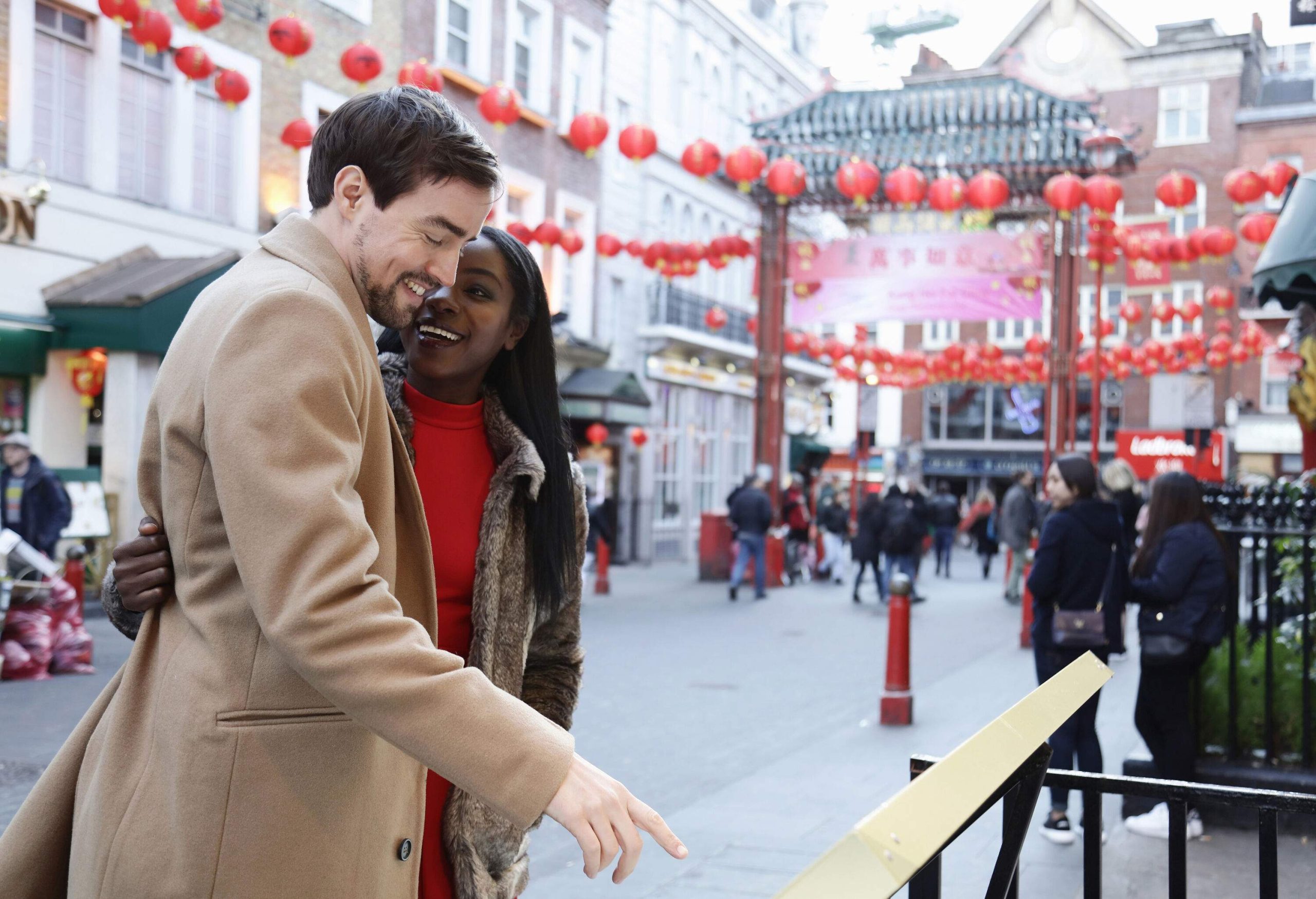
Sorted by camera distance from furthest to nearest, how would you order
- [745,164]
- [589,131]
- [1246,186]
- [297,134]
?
[745,164] → [1246,186] → [589,131] → [297,134]

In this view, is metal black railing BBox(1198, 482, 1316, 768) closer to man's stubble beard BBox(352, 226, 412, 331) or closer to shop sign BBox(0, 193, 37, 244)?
man's stubble beard BBox(352, 226, 412, 331)

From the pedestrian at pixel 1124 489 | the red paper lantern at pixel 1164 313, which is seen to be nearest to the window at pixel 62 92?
the pedestrian at pixel 1124 489

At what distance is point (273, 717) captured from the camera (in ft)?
5.07

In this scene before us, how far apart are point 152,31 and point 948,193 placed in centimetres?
856

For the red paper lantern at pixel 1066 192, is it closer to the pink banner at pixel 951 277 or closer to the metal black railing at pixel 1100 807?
the pink banner at pixel 951 277

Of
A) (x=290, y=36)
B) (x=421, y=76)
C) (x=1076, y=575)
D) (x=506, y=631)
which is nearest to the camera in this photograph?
(x=506, y=631)

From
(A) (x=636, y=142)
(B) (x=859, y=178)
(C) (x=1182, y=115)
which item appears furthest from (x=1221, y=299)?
(C) (x=1182, y=115)

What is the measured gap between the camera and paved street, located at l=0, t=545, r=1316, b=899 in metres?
5.20

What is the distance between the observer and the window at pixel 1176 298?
135ft

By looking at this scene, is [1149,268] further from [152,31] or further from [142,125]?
[152,31]

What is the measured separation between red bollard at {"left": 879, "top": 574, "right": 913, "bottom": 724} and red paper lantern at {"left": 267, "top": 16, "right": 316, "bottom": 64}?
661 centimetres

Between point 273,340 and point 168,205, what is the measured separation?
1423 centimetres

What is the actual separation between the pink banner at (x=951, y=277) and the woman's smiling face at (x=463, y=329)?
50.0 feet

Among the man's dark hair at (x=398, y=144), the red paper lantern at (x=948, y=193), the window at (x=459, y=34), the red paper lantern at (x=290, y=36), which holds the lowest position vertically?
the man's dark hair at (x=398, y=144)
